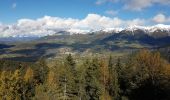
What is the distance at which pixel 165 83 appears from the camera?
8331cm

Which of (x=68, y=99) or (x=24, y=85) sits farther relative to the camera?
(x=24, y=85)

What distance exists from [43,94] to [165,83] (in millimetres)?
32272

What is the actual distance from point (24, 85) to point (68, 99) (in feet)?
71.9

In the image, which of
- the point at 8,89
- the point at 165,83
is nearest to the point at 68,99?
the point at 8,89

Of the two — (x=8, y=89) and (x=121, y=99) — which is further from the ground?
(x=8, y=89)

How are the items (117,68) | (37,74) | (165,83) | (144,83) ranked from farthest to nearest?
(37,74) < (117,68) < (144,83) < (165,83)

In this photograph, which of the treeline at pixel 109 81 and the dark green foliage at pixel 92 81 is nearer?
the treeline at pixel 109 81

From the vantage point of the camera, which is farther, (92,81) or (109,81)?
(109,81)

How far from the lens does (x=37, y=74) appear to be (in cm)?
11231

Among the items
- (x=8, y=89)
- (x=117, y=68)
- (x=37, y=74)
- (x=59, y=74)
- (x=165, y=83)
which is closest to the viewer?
(x=8, y=89)

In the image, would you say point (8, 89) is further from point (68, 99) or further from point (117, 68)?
point (117, 68)

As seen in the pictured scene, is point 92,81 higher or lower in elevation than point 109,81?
higher

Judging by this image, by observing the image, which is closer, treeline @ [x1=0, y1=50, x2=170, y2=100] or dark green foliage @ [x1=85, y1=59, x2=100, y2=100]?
treeline @ [x1=0, y1=50, x2=170, y2=100]

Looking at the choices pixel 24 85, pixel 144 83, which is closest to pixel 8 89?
pixel 24 85
